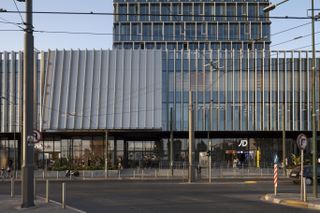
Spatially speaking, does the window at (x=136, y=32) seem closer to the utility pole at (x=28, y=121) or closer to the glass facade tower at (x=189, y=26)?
the glass facade tower at (x=189, y=26)

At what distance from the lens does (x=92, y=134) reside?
230ft

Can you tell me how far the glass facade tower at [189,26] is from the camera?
124500mm

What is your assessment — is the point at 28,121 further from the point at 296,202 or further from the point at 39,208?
the point at 296,202

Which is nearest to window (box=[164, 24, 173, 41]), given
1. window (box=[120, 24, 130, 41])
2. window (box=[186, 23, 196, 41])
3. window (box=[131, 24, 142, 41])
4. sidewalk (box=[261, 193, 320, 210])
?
window (box=[186, 23, 196, 41])

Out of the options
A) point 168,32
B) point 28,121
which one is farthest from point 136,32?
point 28,121

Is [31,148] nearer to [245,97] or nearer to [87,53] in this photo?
[87,53]

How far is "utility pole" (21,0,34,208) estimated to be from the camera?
1988 cm

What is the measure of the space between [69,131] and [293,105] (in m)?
26.8

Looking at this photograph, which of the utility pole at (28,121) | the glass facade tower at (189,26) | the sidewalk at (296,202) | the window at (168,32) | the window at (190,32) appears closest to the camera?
the utility pole at (28,121)

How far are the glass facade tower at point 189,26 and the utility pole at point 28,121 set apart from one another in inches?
4111

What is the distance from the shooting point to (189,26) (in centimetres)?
12612

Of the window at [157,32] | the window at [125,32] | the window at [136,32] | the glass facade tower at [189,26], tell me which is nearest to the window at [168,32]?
the glass facade tower at [189,26]

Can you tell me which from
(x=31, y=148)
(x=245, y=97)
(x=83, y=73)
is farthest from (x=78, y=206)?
(x=245, y=97)

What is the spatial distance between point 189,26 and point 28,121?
10803 cm
